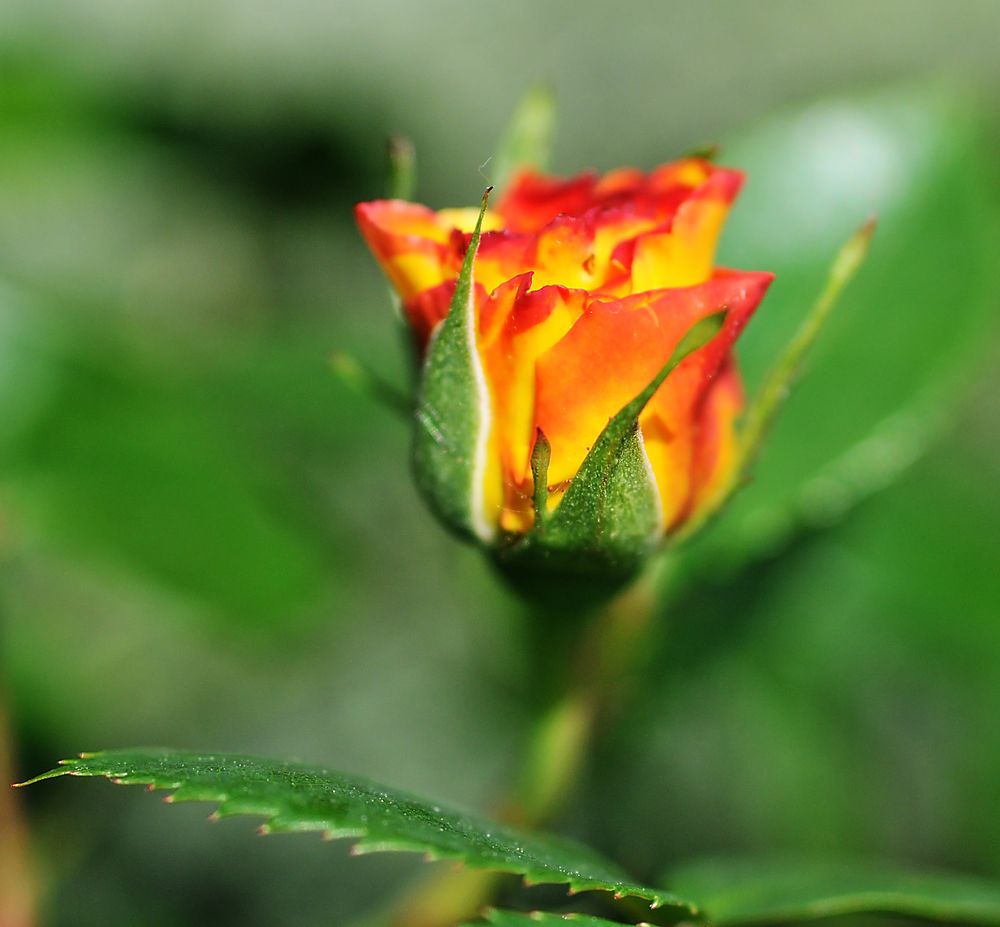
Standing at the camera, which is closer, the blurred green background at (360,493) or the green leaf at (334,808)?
the green leaf at (334,808)

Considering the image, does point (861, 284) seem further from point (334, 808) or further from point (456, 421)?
point (334, 808)

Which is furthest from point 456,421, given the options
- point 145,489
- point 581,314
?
point 145,489

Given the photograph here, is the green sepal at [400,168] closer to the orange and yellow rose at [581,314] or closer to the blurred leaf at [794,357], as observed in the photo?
the orange and yellow rose at [581,314]

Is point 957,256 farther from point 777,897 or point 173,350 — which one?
point 173,350

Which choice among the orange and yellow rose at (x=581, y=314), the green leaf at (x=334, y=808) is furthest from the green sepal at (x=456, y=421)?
the green leaf at (x=334, y=808)

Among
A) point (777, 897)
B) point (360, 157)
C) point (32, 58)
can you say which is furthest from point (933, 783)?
point (32, 58)

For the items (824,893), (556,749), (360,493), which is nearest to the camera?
(824,893)

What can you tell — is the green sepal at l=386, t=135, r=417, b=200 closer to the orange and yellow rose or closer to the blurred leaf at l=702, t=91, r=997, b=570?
the orange and yellow rose
